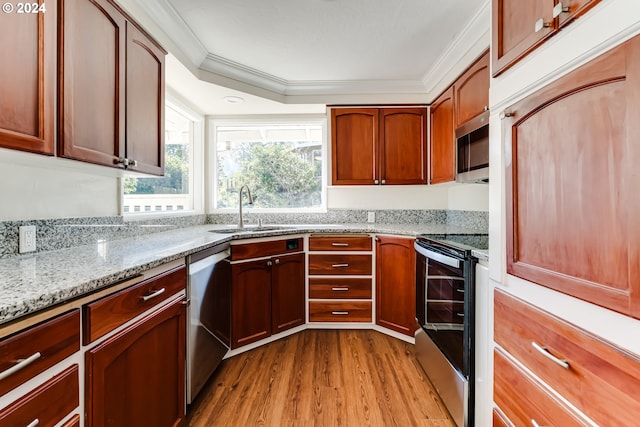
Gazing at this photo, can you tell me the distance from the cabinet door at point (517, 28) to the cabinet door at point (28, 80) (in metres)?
1.65

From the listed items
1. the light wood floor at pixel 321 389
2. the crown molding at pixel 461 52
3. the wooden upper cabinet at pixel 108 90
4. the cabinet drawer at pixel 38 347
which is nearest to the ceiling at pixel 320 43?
the crown molding at pixel 461 52

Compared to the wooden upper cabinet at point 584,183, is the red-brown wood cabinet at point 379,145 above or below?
above

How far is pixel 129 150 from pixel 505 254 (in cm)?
182

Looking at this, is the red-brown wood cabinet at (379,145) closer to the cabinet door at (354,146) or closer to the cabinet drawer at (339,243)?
the cabinet door at (354,146)

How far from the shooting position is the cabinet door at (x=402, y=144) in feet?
9.20

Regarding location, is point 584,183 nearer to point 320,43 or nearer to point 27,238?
point 320,43

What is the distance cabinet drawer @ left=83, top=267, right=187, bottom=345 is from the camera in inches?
32.8

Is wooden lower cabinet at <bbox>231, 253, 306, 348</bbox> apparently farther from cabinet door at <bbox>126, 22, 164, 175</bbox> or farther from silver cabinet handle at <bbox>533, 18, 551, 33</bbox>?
silver cabinet handle at <bbox>533, 18, 551, 33</bbox>

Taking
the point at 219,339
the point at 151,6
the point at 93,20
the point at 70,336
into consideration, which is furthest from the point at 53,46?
the point at 219,339

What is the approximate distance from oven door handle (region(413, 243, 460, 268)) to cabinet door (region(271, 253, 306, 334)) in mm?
1021

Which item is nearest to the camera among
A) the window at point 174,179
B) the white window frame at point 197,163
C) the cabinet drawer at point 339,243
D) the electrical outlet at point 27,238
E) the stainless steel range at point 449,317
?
the electrical outlet at point 27,238

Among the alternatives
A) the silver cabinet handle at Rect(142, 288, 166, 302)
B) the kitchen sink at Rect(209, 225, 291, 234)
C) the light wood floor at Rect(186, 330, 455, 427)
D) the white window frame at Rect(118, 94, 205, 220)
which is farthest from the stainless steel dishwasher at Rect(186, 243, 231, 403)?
the white window frame at Rect(118, 94, 205, 220)

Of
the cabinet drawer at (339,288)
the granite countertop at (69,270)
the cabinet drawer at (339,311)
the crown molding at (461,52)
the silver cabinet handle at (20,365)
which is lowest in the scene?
the cabinet drawer at (339,311)

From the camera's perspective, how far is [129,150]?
58.5 inches
